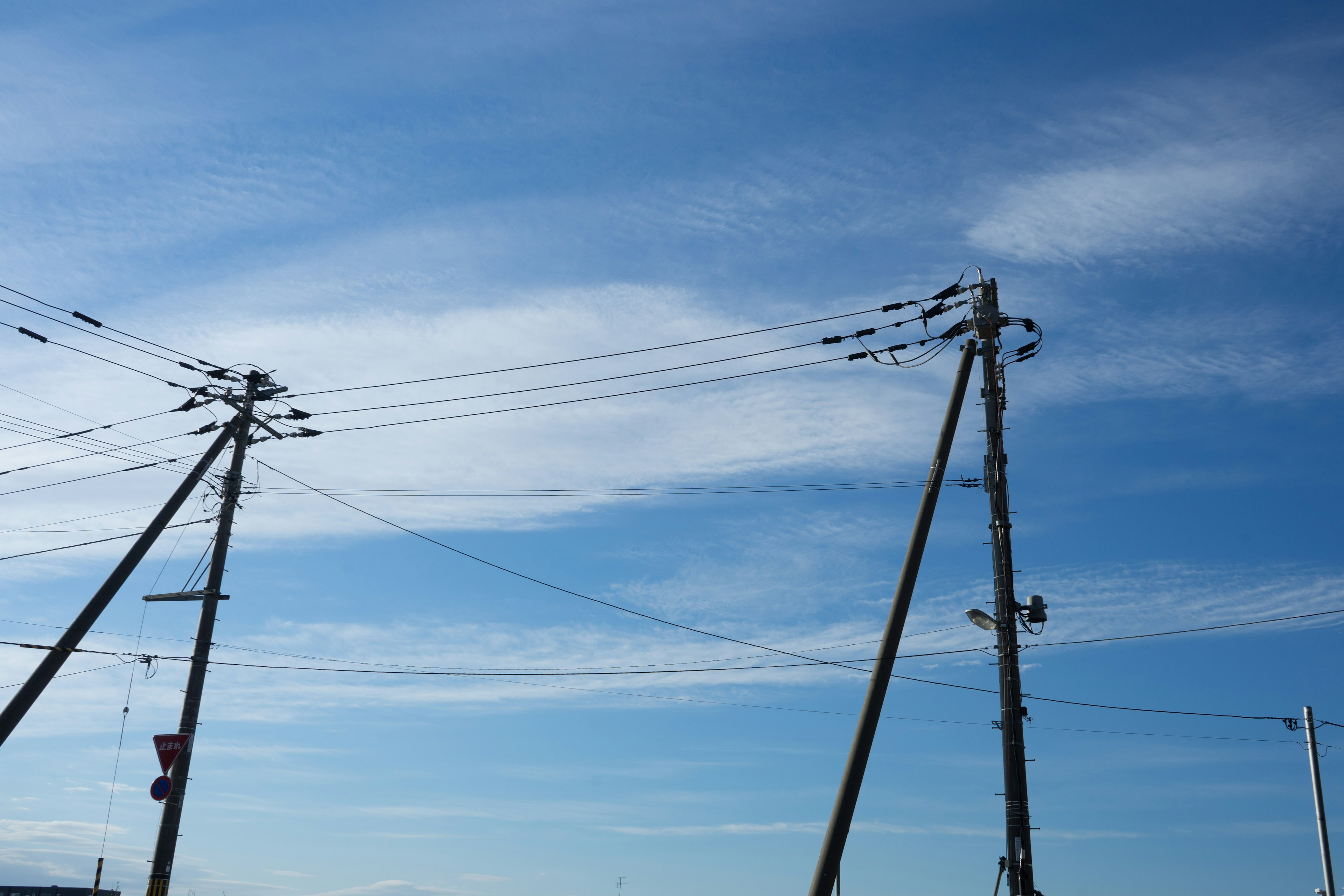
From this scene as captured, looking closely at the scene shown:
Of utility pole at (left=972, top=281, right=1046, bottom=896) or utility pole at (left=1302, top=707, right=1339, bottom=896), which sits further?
utility pole at (left=1302, top=707, right=1339, bottom=896)

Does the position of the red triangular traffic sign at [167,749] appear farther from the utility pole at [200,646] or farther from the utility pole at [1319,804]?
the utility pole at [1319,804]

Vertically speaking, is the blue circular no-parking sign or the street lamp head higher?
the street lamp head

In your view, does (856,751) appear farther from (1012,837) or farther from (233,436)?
(233,436)

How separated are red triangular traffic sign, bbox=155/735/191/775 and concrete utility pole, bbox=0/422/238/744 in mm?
2766

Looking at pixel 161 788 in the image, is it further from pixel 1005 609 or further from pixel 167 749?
pixel 1005 609

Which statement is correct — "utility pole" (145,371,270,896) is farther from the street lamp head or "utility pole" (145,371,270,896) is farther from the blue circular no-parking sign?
the street lamp head

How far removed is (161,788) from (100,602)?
13.9 feet

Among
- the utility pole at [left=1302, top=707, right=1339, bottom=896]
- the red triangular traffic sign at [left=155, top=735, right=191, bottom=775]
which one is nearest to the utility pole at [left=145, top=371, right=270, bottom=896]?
the red triangular traffic sign at [left=155, top=735, right=191, bottom=775]

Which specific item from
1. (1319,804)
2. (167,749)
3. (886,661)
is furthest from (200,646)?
(1319,804)

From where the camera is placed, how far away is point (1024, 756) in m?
17.5

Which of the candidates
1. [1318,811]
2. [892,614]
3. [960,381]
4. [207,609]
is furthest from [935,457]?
[1318,811]

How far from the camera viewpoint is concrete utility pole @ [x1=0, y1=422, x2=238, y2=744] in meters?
19.8

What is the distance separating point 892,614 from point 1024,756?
10.7ft

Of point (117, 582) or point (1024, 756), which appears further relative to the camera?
point (117, 582)
